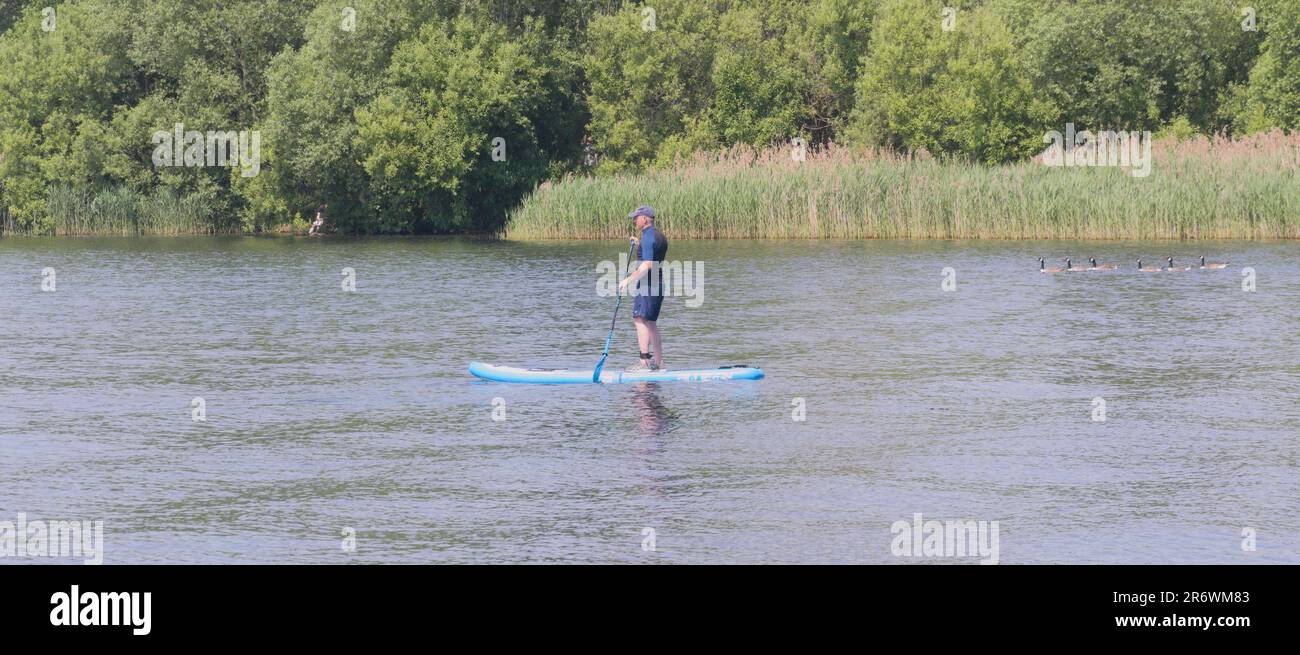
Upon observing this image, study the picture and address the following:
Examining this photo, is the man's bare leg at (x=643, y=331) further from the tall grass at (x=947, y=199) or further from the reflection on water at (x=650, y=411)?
the tall grass at (x=947, y=199)

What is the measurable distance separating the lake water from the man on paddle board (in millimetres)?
768

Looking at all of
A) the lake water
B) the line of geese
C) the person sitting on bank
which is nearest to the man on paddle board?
the lake water

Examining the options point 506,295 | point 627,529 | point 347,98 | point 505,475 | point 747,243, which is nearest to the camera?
point 627,529

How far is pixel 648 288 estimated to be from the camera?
64.2 feet

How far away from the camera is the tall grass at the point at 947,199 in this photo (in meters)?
45.8

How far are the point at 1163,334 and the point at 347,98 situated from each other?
1708 inches

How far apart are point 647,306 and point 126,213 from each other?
5118 cm

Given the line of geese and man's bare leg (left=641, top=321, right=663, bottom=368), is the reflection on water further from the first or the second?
the line of geese

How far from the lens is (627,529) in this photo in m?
12.1

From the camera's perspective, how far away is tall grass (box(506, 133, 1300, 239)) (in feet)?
150

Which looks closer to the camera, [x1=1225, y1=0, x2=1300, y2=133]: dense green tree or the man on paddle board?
the man on paddle board
